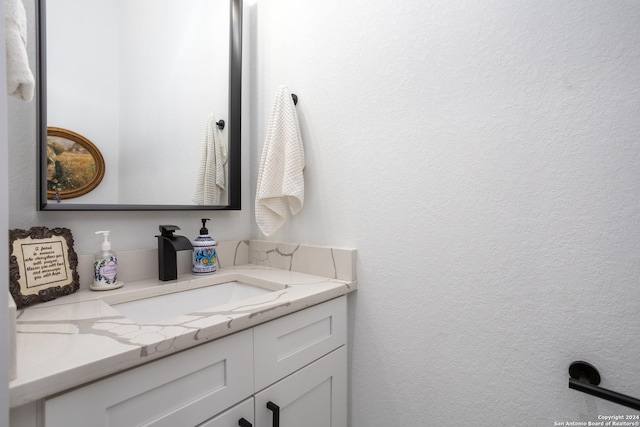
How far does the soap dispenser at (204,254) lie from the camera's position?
1.04 m

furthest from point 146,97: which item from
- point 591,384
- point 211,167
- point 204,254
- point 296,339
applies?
point 591,384

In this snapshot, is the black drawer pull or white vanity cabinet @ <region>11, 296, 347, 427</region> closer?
white vanity cabinet @ <region>11, 296, 347, 427</region>

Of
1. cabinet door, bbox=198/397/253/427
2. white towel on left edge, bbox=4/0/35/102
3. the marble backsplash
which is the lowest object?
cabinet door, bbox=198/397/253/427

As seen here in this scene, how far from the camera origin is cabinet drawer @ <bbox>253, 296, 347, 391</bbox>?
698mm

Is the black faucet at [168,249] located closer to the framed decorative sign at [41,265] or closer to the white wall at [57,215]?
the white wall at [57,215]

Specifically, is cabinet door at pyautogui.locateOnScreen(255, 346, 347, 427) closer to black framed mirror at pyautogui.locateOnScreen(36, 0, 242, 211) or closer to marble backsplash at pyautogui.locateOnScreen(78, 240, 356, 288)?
marble backsplash at pyautogui.locateOnScreen(78, 240, 356, 288)

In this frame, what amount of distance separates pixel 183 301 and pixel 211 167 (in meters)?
0.50

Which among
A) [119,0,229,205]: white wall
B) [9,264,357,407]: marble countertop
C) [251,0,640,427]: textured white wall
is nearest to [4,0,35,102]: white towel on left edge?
[9,264,357,407]: marble countertop

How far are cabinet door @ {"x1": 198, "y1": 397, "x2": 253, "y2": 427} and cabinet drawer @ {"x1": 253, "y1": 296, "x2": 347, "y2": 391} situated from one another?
42 millimetres

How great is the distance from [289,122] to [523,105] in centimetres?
69

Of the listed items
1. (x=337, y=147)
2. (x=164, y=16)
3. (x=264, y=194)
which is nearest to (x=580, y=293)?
(x=337, y=147)

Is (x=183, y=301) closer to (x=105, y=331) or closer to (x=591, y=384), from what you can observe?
(x=105, y=331)

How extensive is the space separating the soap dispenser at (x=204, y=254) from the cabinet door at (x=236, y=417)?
50 centimetres

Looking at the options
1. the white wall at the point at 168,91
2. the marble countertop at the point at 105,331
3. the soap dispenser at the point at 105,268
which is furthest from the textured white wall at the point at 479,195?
the soap dispenser at the point at 105,268
